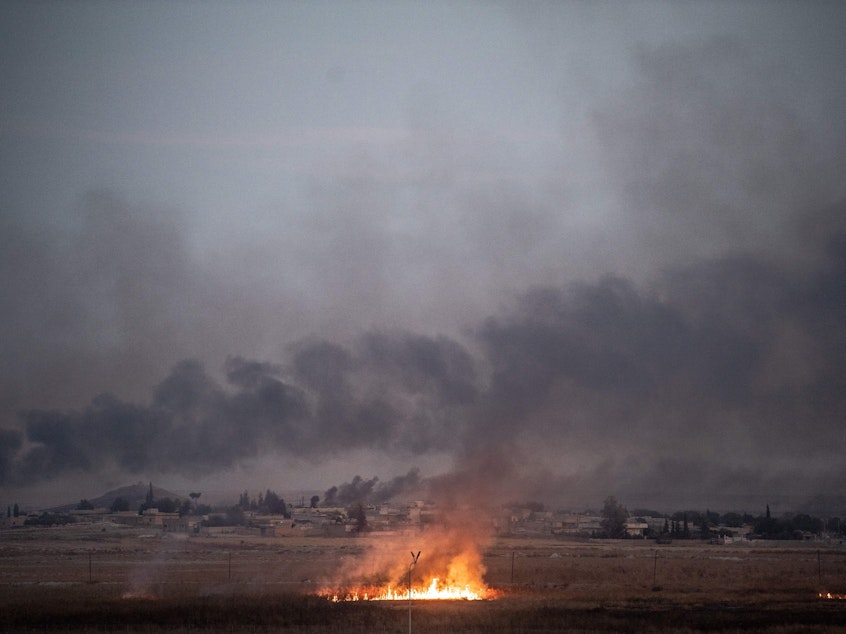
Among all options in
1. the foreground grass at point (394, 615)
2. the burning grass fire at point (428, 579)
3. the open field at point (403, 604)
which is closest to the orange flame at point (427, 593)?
the burning grass fire at point (428, 579)

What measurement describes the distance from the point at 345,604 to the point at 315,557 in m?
50.8

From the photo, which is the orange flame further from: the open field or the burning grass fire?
the open field

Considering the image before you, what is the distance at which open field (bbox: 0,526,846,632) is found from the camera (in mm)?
63188

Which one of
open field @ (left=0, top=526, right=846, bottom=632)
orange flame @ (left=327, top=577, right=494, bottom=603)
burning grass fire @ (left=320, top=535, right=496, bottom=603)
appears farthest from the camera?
burning grass fire @ (left=320, top=535, right=496, bottom=603)

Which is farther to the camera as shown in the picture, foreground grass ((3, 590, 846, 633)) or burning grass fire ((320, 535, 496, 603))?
burning grass fire ((320, 535, 496, 603))

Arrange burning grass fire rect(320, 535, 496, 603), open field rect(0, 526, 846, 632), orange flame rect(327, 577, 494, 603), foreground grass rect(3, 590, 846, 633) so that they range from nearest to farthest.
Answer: foreground grass rect(3, 590, 846, 633) → open field rect(0, 526, 846, 632) → orange flame rect(327, 577, 494, 603) → burning grass fire rect(320, 535, 496, 603)

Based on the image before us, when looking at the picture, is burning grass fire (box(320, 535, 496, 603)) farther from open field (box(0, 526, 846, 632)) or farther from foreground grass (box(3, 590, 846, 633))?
foreground grass (box(3, 590, 846, 633))

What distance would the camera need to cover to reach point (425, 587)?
277ft

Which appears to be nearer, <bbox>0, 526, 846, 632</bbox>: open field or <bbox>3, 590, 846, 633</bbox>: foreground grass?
<bbox>3, 590, 846, 633</bbox>: foreground grass

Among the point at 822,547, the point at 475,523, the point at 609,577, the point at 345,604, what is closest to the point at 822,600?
the point at 609,577

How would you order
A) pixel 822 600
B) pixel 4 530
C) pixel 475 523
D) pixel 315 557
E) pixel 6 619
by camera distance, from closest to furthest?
pixel 6 619 < pixel 822 600 < pixel 475 523 < pixel 315 557 < pixel 4 530

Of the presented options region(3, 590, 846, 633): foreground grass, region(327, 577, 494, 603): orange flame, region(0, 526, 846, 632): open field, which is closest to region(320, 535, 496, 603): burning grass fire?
region(327, 577, 494, 603): orange flame

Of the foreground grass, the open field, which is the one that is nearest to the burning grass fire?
the open field

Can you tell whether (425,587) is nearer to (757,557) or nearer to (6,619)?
(6,619)
